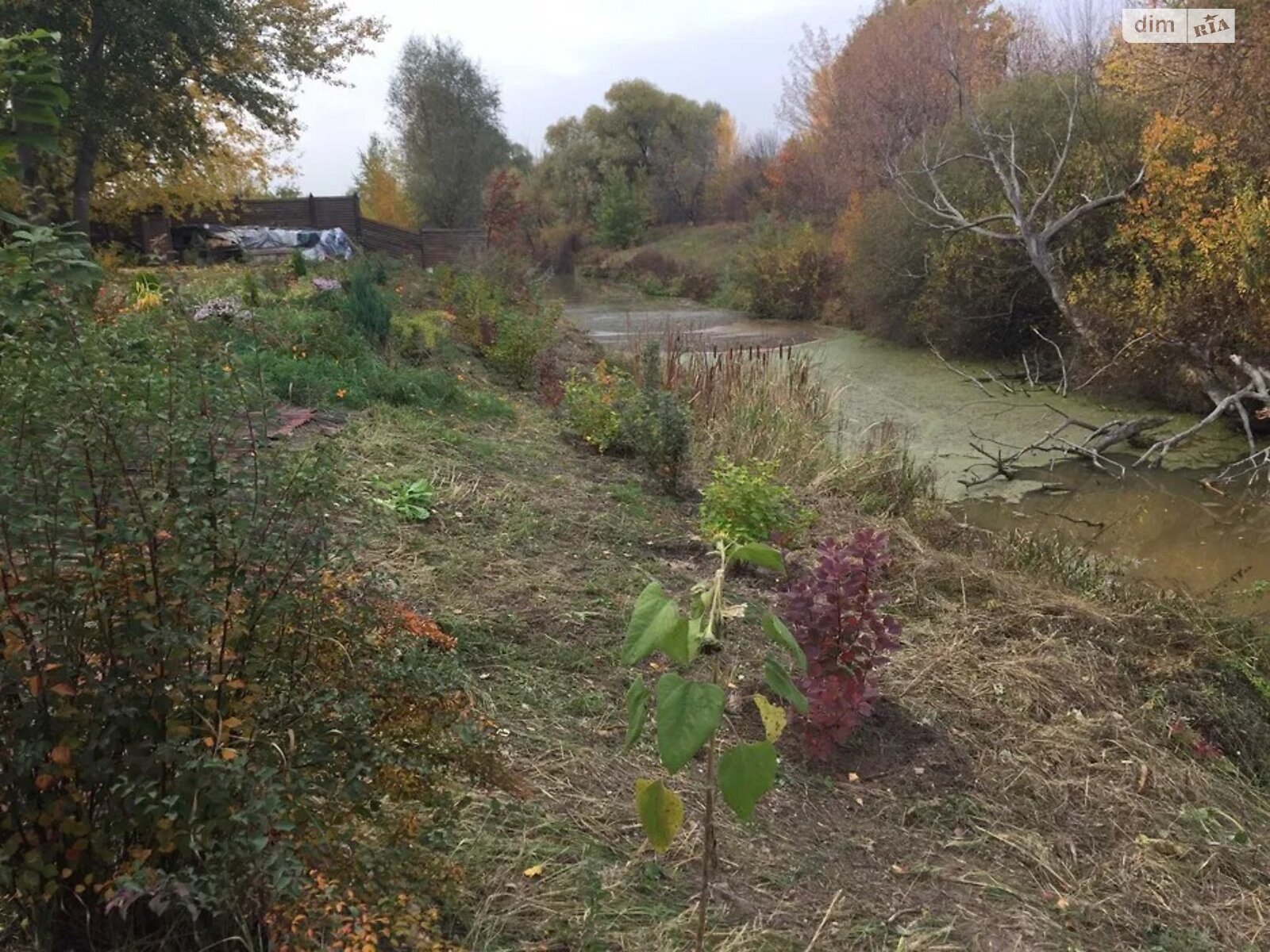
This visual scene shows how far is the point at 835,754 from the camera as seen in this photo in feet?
9.70

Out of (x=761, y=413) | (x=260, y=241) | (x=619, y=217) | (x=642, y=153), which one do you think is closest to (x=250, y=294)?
(x=761, y=413)

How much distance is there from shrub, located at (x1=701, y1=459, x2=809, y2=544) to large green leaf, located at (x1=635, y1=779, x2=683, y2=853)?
10.1ft

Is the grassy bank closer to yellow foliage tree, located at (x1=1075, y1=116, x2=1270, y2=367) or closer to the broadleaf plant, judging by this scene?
the broadleaf plant

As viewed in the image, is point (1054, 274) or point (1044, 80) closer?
point (1054, 274)

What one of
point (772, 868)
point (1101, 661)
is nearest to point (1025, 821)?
point (772, 868)

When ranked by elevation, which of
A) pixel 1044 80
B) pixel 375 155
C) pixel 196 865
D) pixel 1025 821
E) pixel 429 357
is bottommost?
pixel 1025 821

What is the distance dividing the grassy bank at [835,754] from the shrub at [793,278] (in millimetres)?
16543

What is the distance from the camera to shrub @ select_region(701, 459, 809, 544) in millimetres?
4637

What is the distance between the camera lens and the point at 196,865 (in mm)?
1499

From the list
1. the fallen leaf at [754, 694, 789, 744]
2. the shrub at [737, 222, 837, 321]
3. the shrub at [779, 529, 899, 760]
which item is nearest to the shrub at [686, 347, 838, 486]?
the shrub at [779, 529, 899, 760]

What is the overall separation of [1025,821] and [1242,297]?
941 cm

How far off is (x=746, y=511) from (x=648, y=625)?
3.49m

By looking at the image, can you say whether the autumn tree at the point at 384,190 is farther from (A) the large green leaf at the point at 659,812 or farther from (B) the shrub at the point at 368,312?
(A) the large green leaf at the point at 659,812

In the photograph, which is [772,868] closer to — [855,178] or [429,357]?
[429,357]
